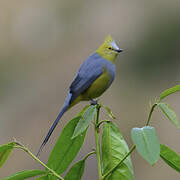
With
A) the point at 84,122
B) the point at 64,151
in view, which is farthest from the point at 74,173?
the point at 84,122

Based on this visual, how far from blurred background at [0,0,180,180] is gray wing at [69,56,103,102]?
16.0 ft

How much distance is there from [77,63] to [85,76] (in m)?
7.95

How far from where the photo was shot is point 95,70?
3004 millimetres

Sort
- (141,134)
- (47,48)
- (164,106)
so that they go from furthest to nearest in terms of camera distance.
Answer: (47,48)
(164,106)
(141,134)

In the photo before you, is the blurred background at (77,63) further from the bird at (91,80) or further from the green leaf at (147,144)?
the green leaf at (147,144)

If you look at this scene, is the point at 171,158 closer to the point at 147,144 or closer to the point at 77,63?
the point at 147,144

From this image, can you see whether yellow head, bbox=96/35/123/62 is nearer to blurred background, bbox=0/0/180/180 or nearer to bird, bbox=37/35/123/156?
bird, bbox=37/35/123/156

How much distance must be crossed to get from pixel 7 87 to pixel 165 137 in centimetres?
476

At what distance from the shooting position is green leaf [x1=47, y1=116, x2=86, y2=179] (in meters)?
2.02

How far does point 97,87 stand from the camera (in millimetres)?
2945

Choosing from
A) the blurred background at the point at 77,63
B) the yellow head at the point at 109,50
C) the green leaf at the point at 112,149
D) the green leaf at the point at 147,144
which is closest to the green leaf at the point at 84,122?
the green leaf at the point at 112,149

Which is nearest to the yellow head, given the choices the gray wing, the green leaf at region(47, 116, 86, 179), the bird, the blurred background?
the bird

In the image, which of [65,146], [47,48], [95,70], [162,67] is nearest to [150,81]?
[162,67]

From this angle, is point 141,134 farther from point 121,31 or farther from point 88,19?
point 88,19
